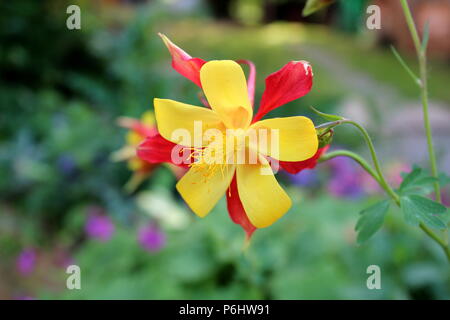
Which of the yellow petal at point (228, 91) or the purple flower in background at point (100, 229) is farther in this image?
the purple flower in background at point (100, 229)

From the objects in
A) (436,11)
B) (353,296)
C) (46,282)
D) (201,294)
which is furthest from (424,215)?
(436,11)

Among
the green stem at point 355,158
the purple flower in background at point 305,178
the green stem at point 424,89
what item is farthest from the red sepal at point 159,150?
the purple flower in background at point 305,178

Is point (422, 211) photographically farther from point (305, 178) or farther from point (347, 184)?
point (305, 178)

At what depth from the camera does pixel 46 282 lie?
71.4 inches

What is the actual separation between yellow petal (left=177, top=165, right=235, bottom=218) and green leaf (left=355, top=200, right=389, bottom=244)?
0.15 metres

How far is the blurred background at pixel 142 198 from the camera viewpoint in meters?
1.24

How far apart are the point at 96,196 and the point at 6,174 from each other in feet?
1.50

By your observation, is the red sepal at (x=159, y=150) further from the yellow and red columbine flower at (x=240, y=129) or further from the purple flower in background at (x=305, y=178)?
the purple flower in background at (x=305, y=178)

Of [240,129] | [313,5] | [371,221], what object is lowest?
[371,221]

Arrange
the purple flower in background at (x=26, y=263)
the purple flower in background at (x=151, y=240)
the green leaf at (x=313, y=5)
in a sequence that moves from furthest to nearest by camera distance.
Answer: the purple flower in background at (x=26, y=263), the purple flower in background at (x=151, y=240), the green leaf at (x=313, y=5)

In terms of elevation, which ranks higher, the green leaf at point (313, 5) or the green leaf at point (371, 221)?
the green leaf at point (313, 5)

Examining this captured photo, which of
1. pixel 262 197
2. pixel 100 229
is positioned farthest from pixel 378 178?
pixel 100 229

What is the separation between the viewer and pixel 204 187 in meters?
0.50

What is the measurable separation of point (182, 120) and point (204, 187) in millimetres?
71
